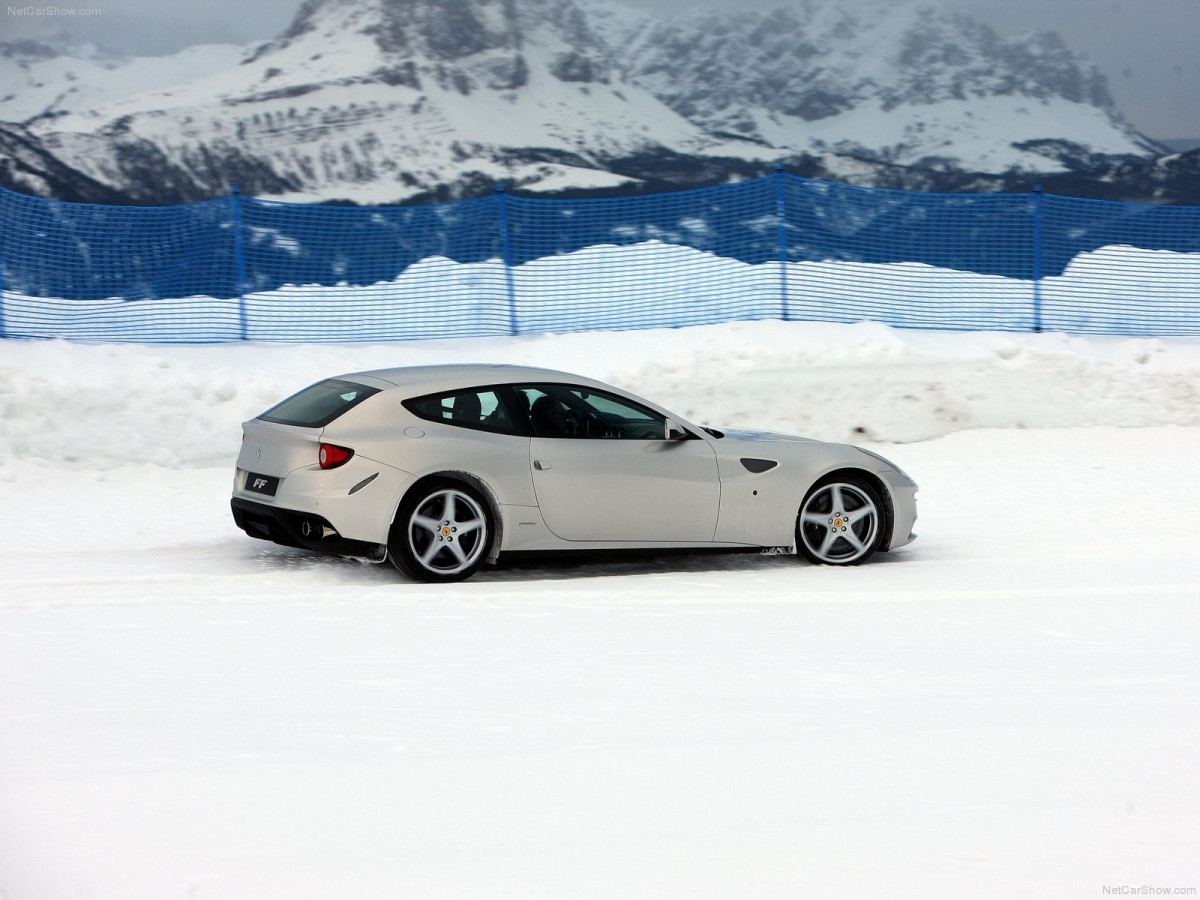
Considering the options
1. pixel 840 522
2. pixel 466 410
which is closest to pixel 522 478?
pixel 466 410

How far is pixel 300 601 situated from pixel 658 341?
10545mm

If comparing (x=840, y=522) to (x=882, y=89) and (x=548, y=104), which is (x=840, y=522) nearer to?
(x=548, y=104)

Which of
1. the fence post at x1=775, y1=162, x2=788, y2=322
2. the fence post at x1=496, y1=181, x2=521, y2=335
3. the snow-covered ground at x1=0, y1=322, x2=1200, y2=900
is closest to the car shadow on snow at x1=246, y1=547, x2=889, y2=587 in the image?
the snow-covered ground at x1=0, y1=322, x2=1200, y2=900

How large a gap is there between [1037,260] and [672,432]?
1222cm

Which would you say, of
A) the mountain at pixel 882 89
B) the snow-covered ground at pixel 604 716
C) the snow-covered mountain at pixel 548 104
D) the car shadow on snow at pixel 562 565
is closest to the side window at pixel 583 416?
the car shadow on snow at pixel 562 565

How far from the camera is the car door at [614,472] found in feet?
25.3

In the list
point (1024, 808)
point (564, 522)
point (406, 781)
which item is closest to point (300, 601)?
point (564, 522)

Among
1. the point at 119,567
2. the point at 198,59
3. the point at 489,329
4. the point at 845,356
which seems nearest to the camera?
the point at 119,567

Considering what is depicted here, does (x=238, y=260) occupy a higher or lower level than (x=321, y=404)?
higher

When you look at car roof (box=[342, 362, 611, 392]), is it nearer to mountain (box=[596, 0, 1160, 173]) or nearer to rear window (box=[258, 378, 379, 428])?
rear window (box=[258, 378, 379, 428])

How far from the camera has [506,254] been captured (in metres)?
17.5

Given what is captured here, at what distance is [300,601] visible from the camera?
7027mm

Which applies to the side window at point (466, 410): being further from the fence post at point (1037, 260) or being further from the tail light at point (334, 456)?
the fence post at point (1037, 260)

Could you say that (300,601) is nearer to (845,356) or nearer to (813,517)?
(813,517)
